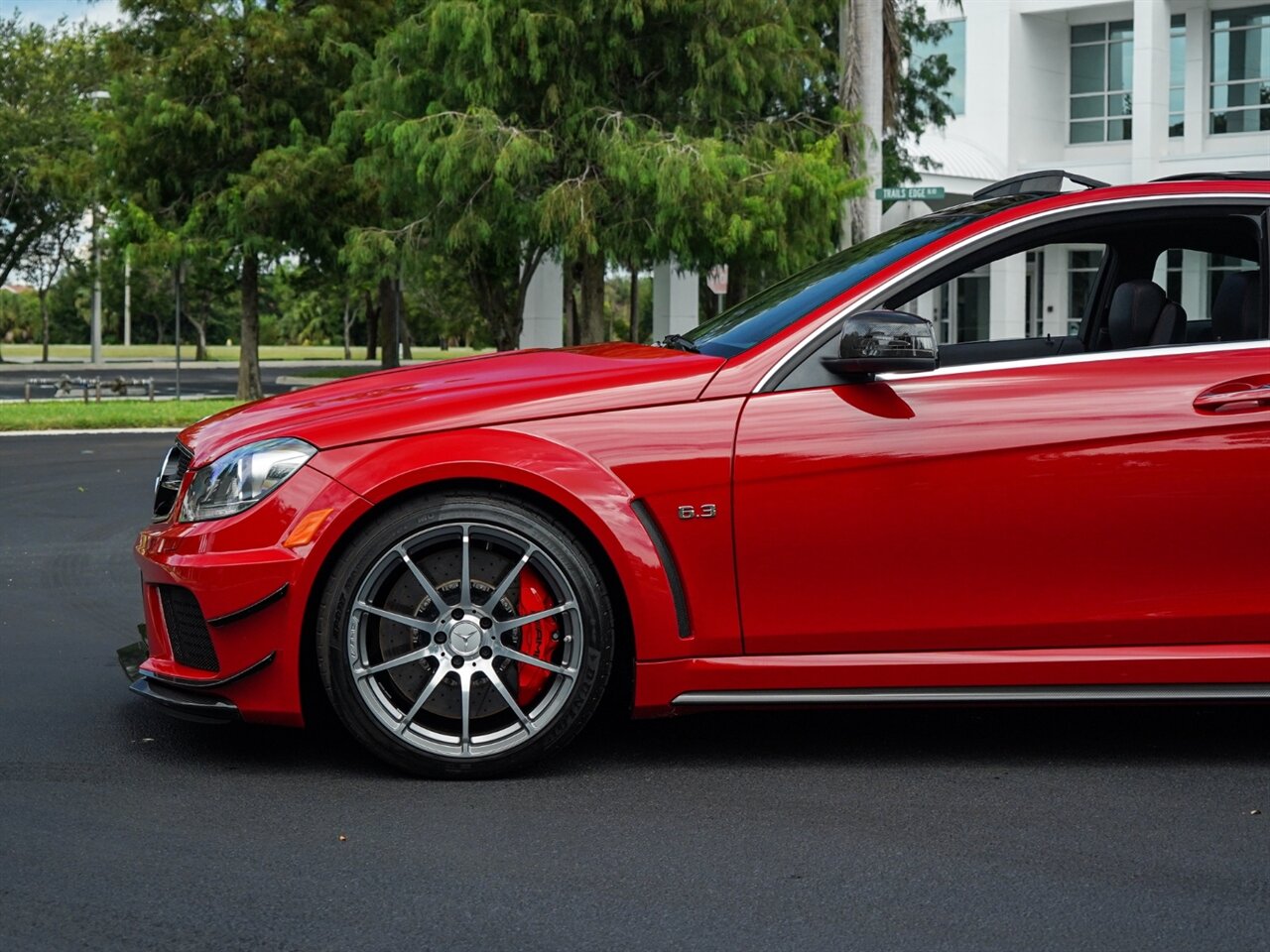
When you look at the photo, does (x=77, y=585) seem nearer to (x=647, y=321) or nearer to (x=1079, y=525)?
(x=1079, y=525)

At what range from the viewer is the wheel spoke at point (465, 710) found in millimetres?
4805

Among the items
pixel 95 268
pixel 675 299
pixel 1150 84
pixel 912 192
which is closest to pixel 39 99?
pixel 95 268

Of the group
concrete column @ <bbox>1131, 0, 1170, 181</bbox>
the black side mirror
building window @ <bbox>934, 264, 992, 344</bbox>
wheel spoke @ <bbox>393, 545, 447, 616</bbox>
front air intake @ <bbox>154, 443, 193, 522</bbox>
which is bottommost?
wheel spoke @ <bbox>393, 545, 447, 616</bbox>

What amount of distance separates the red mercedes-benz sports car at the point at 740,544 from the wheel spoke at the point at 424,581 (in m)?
0.01

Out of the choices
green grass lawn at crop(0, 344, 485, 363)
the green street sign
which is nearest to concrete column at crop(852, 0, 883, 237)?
the green street sign

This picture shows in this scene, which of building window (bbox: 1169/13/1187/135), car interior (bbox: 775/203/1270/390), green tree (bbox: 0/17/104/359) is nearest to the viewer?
car interior (bbox: 775/203/1270/390)

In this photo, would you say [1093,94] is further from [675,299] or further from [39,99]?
[39,99]

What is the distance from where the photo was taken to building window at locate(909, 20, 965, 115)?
4312 cm

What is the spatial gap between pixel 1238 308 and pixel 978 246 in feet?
2.79

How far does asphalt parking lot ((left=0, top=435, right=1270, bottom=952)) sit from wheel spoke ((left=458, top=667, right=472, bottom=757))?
12 cm

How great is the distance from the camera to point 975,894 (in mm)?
3934

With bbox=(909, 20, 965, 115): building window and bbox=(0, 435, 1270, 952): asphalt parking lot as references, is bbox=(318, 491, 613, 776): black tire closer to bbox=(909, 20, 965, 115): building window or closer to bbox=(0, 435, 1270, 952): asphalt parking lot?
bbox=(0, 435, 1270, 952): asphalt parking lot

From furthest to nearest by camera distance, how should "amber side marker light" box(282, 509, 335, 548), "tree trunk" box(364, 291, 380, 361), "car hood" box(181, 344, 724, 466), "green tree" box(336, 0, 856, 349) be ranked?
"tree trunk" box(364, 291, 380, 361)
"green tree" box(336, 0, 856, 349)
"car hood" box(181, 344, 724, 466)
"amber side marker light" box(282, 509, 335, 548)

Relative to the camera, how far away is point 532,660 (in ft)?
15.8
